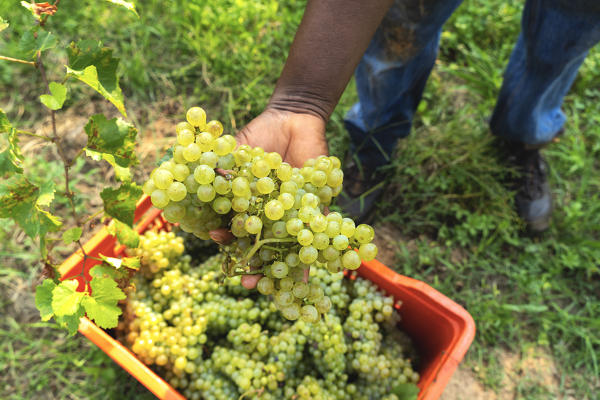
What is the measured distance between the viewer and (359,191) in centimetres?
232

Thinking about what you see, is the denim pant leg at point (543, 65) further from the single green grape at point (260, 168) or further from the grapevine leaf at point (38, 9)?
the grapevine leaf at point (38, 9)

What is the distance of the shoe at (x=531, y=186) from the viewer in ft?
7.69

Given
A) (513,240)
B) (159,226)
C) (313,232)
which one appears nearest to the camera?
(313,232)

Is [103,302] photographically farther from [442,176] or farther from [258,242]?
[442,176]

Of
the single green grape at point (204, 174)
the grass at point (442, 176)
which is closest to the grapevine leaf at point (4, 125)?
the single green grape at point (204, 174)

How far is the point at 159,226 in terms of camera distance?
1710 mm

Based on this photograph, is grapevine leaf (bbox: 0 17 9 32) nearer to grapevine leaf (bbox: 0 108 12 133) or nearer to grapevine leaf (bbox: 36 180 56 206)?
grapevine leaf (bbox: 0 108 12 133)

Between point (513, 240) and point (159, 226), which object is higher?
point (513, 240)

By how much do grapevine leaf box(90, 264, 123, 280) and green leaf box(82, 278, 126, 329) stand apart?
0.08 metres

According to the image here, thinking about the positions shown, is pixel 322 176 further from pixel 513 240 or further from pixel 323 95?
pixel 513 240

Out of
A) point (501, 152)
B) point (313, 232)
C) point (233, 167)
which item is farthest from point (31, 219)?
point (501, 152)

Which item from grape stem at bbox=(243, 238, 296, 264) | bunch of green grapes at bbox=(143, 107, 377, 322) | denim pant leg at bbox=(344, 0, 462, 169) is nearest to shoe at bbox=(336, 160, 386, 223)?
denim pant leg at bbox=(344, 0, 462, 169)

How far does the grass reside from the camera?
202 centimetres

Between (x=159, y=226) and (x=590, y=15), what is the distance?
5.92ft
